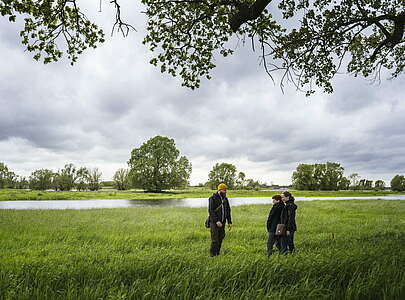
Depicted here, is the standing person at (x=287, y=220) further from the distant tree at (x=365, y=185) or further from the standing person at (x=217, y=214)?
the distant tree at (x=365, y=185)

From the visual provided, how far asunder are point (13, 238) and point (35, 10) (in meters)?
9.24

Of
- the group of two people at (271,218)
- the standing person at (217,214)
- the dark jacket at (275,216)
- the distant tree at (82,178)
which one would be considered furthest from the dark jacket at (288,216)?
the distant tree at (82,178)

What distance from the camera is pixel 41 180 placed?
107 m

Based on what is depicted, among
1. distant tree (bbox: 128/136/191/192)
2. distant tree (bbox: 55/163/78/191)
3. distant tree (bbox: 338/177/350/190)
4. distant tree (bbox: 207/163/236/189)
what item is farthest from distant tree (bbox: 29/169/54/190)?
distant tree (bbox: 338/177/350/190)

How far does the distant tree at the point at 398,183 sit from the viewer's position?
15088 centimetres

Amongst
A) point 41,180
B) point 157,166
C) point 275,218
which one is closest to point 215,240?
point 275,218

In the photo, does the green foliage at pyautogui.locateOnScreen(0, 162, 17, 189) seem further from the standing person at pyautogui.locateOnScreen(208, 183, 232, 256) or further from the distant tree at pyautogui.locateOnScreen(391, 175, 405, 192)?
the distant tree at pyautogui.locateOnScreen(391, 175, 405, 192)

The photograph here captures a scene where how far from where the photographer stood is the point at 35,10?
673cm

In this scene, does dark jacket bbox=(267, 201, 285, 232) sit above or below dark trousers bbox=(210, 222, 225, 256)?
above

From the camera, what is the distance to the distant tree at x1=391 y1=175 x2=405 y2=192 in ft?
495

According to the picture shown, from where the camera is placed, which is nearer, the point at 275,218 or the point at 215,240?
the point at 215,240

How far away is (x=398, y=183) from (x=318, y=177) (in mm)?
68598

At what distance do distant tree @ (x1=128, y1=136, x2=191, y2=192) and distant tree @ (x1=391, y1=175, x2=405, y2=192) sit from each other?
141 meters

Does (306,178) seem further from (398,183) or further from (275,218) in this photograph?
(275,218)
